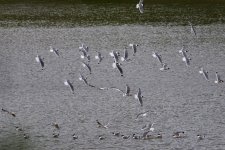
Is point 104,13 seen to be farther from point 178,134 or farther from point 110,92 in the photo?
point 178,134

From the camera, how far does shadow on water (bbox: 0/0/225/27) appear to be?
37250 millimetres

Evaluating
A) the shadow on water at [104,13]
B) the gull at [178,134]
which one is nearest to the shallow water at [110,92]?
the gull at [178,134]

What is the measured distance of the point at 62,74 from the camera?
24.4 meters

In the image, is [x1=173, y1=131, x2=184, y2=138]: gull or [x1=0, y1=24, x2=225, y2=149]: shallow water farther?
[x1=0, y1=24, x2=225, y2=149]: shallow water

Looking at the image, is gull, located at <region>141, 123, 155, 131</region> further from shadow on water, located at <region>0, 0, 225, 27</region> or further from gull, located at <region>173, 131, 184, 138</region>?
shadow on water, located at <region>0, 0, 225, 27</region>

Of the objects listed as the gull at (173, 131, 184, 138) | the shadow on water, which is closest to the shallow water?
the gull at (173, 131, 184, 138)

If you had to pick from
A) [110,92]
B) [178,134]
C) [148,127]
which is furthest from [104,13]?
[178,134]

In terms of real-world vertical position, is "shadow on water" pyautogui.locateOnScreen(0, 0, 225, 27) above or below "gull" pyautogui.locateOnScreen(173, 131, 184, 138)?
above

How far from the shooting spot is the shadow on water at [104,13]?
122 ft

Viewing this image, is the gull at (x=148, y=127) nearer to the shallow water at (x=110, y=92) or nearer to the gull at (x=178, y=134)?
the shallow water at (x=110, y=92)

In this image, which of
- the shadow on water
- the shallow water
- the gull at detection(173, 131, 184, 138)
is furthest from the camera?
the shadow on water

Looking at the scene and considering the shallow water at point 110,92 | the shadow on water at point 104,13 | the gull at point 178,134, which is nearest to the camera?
the gull at point 178,134

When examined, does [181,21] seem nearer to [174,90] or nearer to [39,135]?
[174,90]

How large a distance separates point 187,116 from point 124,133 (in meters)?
2.49
